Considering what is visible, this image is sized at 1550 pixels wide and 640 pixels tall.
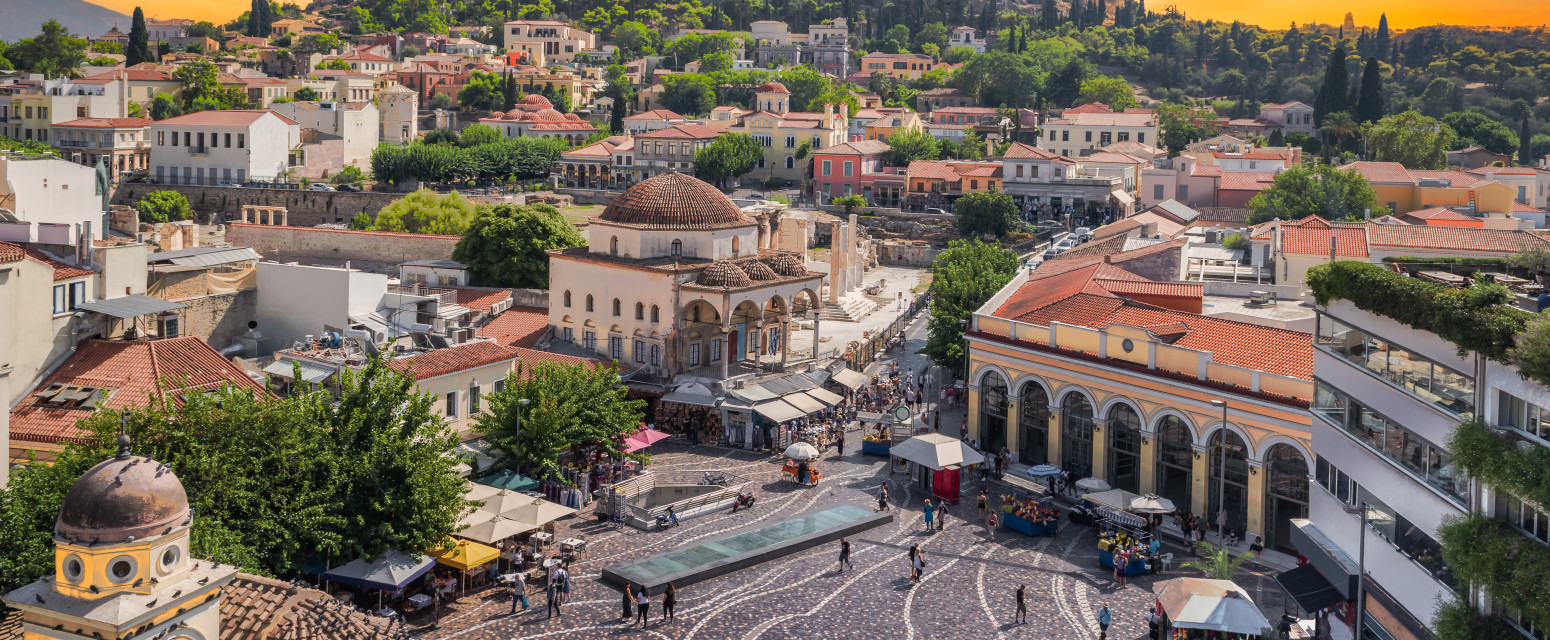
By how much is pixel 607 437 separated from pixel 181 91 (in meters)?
94.5

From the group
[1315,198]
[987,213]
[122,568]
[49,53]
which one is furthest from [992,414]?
[49,53]

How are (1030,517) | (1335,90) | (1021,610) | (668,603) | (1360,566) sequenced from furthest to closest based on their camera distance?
(1335,90) < (1030,517) < (1021,610) < (668,603) < (1360,566)

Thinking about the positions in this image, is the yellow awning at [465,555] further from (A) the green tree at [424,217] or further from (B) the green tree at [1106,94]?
(B) the green tree at [1106,94]

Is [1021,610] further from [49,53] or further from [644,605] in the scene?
[49,53]

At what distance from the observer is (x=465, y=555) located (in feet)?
88.5

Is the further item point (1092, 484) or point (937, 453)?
point (937, 453)

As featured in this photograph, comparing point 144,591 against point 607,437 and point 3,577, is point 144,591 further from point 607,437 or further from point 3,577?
point 607,437

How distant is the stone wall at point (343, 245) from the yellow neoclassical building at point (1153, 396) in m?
29.8

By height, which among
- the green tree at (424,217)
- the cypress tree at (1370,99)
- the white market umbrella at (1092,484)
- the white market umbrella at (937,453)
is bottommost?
the white market umbrella at (1092,484)

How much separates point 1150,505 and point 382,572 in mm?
15471

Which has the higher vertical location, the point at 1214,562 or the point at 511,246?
the point at 511,246

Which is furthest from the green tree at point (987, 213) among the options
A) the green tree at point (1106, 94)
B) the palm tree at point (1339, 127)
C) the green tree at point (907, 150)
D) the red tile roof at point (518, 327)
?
the green tree at point (1106, 94)

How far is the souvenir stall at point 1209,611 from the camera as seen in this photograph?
23609 millimetres

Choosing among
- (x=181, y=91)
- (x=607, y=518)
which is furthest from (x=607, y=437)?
(x=181, y=91)
